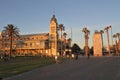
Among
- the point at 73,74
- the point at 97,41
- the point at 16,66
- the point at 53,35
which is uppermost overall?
the point at 53,35

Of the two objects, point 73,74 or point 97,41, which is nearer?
point 73,74

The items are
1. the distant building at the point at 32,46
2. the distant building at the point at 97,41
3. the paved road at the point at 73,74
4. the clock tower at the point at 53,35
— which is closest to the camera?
the paved road at the point at 73,74

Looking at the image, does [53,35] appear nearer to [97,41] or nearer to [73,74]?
[97,41]

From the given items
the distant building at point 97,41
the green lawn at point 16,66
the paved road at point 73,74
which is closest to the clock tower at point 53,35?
the distant building at point 97,41

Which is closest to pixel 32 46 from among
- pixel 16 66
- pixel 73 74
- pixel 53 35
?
pixel 53 35

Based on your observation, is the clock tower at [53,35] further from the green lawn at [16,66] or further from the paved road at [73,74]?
the paved road at [73,74]

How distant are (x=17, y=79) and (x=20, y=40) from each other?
360ft

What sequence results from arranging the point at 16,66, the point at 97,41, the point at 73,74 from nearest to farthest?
the point at 73,74
the point at 16,66
the point at 97,41

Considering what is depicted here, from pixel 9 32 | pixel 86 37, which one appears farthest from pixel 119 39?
pixel 9 32

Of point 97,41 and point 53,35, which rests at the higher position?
point 53,35

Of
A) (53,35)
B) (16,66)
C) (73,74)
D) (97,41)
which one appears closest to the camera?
(73,74)

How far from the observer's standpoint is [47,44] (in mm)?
121562

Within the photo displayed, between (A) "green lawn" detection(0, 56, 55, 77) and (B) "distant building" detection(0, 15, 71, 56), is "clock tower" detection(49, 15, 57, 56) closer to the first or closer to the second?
(B) "distant building" detection(0, 15, 71, 56)

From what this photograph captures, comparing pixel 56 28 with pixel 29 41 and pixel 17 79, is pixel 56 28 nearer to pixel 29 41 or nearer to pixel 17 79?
pixel 29 41
